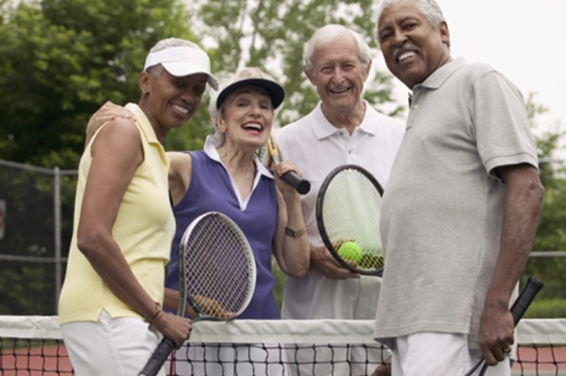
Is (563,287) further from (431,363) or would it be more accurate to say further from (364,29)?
(364,29)

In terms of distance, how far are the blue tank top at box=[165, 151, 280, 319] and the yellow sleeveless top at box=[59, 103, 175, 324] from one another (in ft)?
1.80

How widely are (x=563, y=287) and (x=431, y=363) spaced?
857 centimetres

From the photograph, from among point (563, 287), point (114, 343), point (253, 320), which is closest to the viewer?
point (114, 343)

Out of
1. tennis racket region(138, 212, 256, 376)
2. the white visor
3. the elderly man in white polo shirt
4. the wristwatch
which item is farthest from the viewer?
the elderly man in white polo shirt

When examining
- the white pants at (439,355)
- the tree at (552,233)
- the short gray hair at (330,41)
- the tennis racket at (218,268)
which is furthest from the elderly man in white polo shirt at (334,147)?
the tree at (552,233)

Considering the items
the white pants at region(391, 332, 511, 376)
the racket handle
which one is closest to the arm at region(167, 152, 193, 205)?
the racket handle

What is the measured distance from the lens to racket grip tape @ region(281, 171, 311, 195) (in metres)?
3.27

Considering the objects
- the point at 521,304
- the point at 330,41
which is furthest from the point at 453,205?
the point at 330,41

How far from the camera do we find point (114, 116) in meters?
2.69

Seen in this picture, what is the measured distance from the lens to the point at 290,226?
11.0ft

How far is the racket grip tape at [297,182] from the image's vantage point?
3.27 meters

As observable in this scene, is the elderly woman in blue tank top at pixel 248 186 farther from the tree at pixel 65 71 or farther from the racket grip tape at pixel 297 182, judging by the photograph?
the tree at pixel 65 71

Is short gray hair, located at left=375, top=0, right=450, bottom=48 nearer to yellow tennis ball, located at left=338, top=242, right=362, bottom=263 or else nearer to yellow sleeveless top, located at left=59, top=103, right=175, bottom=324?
yellow sleeveless top, located at left=59, top=103, right=175, bottom=324

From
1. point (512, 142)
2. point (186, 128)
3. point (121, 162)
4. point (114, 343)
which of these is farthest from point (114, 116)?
point (186, 128)
